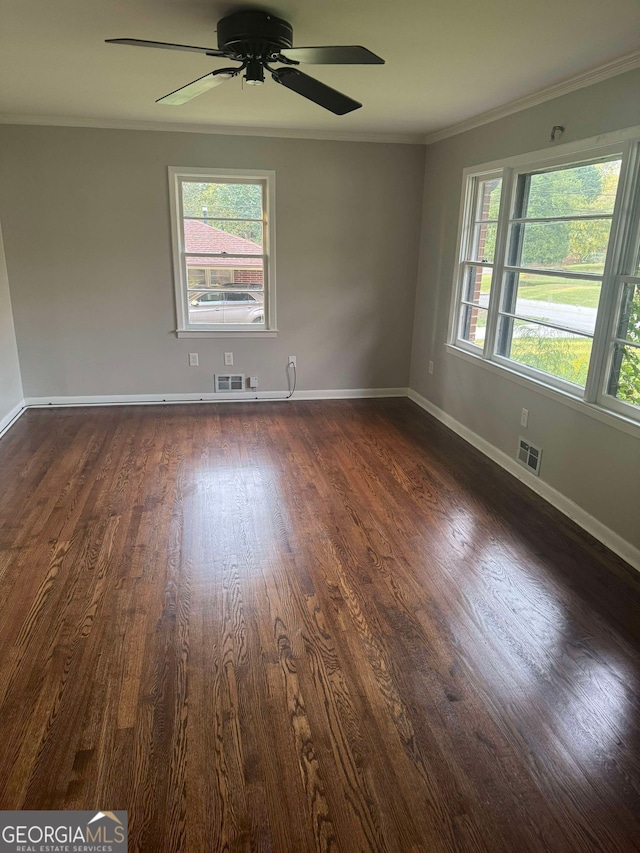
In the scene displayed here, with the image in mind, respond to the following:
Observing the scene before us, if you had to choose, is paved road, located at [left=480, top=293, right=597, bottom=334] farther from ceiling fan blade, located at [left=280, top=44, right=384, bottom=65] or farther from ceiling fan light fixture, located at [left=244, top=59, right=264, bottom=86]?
ceiling fan light fixture, located at [left=244, top=59, right=264, bottom=86]

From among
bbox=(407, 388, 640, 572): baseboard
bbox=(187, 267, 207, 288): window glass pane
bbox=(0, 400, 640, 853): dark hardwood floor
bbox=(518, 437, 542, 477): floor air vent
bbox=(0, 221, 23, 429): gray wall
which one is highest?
bbox=(187, 267, 207, 288): window glass pane

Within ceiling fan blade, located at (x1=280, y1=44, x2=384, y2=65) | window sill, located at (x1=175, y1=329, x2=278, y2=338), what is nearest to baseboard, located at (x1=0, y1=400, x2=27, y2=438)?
window sill, located at (x1=175, y1=329, x2=278, y2=338)

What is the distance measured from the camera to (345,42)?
280cm

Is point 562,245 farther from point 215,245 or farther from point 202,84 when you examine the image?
point 215,245

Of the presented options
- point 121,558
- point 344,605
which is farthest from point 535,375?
point 121,558

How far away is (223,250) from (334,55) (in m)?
3.23

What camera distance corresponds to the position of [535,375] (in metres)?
3.86

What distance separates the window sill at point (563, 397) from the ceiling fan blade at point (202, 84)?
2.58m

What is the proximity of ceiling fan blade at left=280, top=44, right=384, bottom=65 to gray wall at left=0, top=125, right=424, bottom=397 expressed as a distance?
296 centimetres

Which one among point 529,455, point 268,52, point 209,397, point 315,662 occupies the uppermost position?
point 268,52

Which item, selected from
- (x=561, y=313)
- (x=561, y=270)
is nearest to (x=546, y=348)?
(x=561, y=313)

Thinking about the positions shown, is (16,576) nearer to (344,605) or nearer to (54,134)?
(344,605)

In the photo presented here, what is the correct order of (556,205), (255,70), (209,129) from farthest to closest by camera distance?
1. (209,129)
2. (556,205)
3. (255,70)

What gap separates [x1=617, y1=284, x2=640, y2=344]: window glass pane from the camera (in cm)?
299
